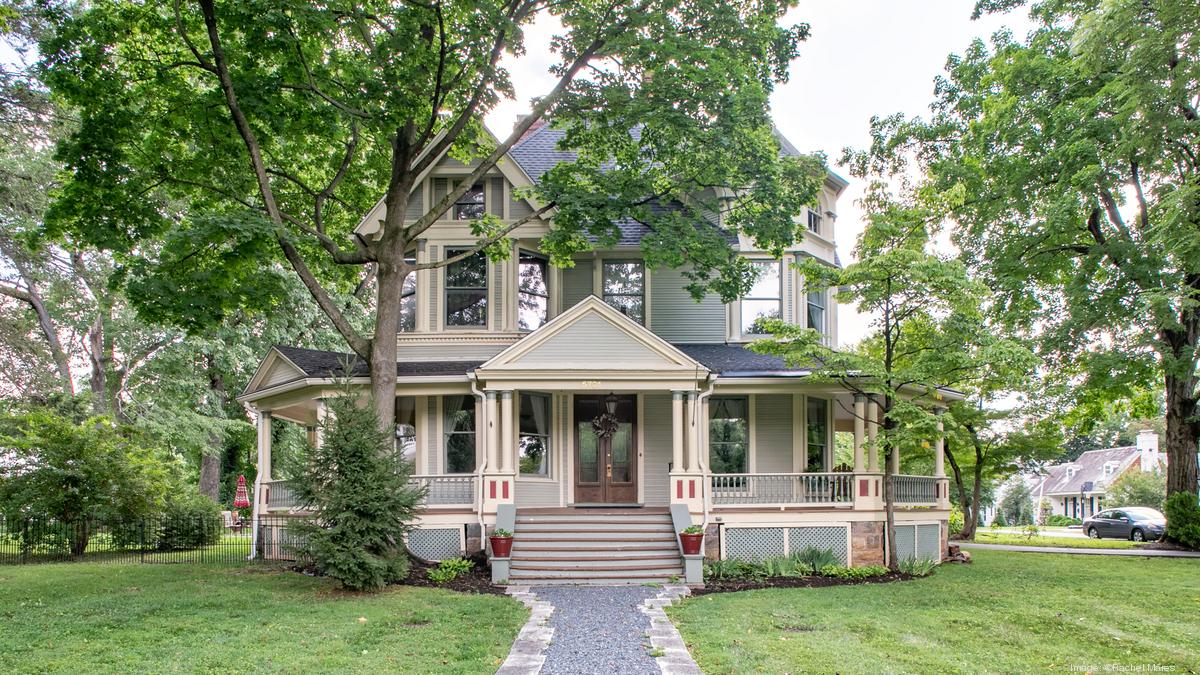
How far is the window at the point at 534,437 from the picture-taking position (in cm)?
1569

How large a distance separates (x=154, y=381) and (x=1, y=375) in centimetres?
476

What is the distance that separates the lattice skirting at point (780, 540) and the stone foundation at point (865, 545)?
5.8 inches

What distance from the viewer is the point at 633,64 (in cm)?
1349

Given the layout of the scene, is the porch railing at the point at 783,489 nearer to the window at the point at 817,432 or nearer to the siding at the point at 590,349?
the window at the point at 817,432

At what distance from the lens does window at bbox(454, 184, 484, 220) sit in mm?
16750

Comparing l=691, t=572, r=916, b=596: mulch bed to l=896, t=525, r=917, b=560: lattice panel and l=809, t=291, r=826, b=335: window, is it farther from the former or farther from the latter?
l=809, t=291, r=826, b=335: window

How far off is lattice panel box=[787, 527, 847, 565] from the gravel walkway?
11.7 ft

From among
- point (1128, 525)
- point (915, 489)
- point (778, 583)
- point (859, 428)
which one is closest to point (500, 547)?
point (778, 583)

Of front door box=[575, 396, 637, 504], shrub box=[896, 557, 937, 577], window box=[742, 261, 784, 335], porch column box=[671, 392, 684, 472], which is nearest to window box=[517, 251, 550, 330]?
front door box=[575, 396, 637, 504]

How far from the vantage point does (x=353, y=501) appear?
10.7 metres

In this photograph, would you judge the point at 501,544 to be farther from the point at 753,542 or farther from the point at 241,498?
the point at 241,498

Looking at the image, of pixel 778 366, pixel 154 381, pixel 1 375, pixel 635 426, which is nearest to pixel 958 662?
pixel 778 366

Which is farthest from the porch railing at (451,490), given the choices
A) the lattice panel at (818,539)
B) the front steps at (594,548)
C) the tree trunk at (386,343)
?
the lattice panel at (818,539)

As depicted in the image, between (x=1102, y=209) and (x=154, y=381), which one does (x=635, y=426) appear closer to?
(x=1102, y=209)
